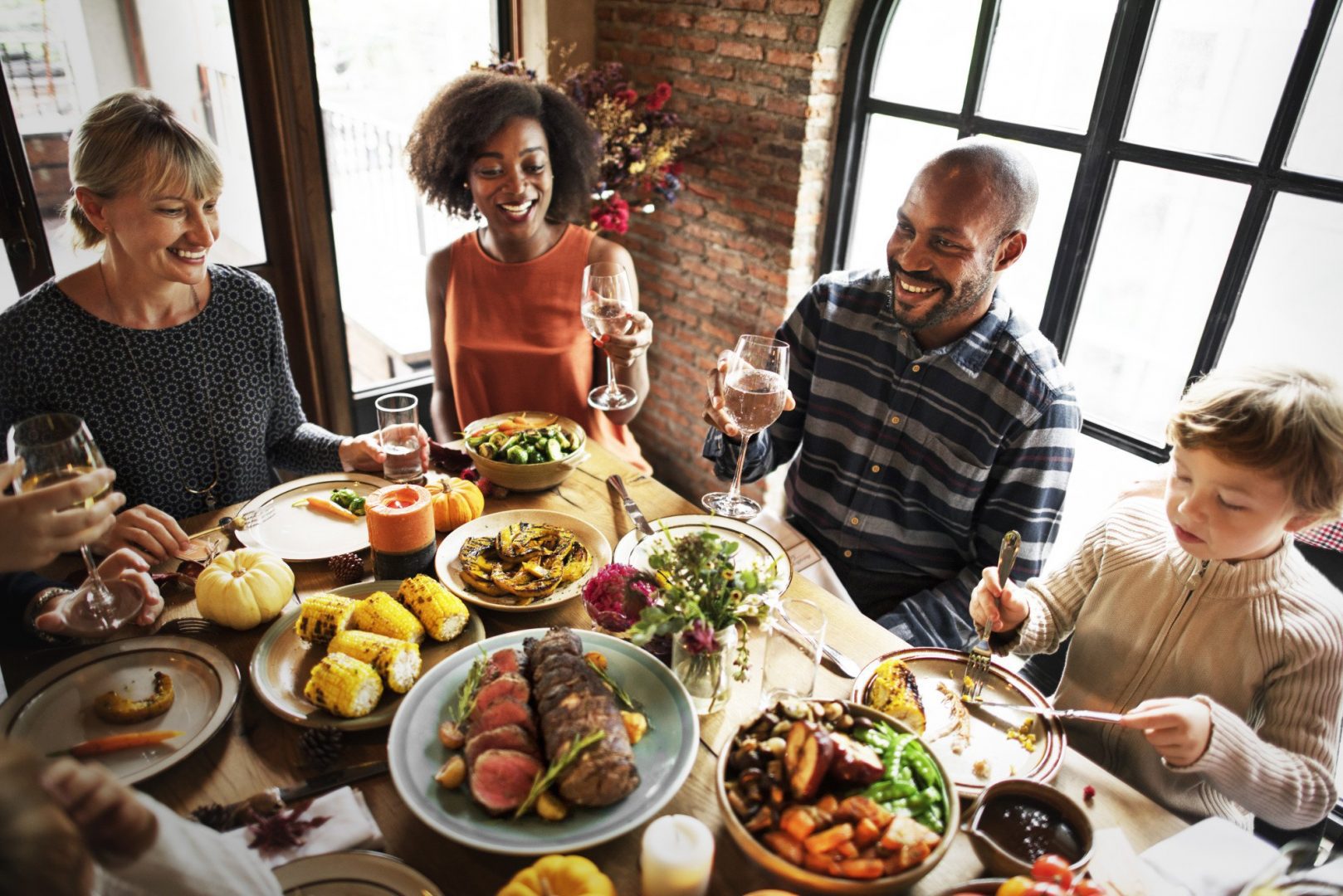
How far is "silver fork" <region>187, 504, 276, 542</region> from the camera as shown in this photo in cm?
177

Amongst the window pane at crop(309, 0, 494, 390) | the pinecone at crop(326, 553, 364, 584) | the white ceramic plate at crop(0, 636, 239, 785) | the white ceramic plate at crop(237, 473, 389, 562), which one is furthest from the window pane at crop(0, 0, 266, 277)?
the white ceramic plate at crop(0, 636, 239, 785)

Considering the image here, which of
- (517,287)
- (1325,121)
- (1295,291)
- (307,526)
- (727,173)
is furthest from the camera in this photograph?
(727,173)

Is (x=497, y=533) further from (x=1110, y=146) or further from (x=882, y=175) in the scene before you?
(x=882, y=175)

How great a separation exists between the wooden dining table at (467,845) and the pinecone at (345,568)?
0.03 metres

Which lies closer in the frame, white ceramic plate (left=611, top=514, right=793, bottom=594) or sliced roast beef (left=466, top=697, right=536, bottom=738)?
sliced roast beef (left=466, top=697, right=536, bottom=738)

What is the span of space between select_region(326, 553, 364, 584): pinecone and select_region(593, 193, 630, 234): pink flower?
7.66ft

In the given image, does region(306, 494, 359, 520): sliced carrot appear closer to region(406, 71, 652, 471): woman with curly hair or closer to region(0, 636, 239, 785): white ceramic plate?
region(0, 636, 239, 785): white ceramic plate

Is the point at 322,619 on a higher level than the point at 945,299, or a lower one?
lower

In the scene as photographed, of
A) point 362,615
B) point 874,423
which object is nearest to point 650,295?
point 874,423

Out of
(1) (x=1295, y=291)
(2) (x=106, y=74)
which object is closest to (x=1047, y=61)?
(1) (x=1295, y=291)

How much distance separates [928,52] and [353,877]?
11.2ft

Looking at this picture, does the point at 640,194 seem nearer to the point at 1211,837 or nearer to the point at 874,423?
the point at 874,423

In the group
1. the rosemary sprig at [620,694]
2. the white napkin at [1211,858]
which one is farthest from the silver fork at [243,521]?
the white napkin at [1211,858]

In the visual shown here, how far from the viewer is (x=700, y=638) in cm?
125
